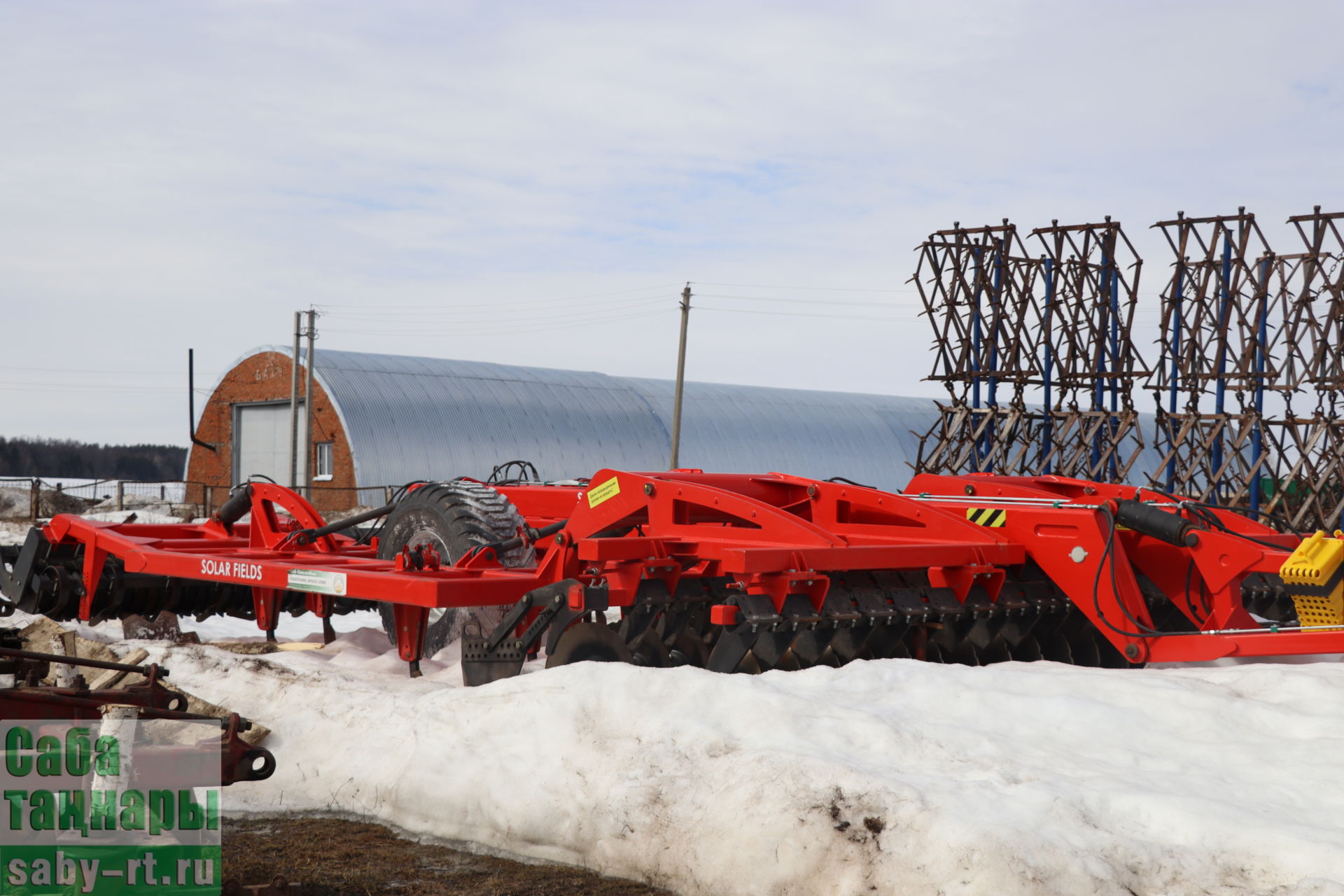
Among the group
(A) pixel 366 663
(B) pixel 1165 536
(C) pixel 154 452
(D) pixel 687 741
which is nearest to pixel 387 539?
(A) pixel 366 663

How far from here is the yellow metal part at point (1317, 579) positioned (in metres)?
6.97

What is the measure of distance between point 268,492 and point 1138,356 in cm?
1795

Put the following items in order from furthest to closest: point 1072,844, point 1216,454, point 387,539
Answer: point 1216,454 → point 387,539 → point 1072,844

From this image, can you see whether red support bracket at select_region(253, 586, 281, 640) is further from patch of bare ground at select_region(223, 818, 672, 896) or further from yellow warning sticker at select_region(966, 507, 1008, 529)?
yellow warning sticker at select_region(966, 507, 1008, 529)

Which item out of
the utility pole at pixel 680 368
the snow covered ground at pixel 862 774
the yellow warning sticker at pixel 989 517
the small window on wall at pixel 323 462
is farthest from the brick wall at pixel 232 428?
the snow covered ground at pixel 862 774

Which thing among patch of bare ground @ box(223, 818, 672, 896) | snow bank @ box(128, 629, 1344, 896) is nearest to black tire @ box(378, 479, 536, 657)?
snow bank @ box(128, 629, 1344, 896)

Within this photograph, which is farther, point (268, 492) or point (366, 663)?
point (268, 492)

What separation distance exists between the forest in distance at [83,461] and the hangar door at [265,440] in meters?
38.7

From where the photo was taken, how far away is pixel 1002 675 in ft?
20.3

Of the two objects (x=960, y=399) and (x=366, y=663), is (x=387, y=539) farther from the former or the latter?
(x=960, y=399)

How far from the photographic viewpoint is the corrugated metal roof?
3403cm

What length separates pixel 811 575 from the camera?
22.1ft

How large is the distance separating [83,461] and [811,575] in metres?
78.7

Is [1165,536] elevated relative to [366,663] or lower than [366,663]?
elevated
